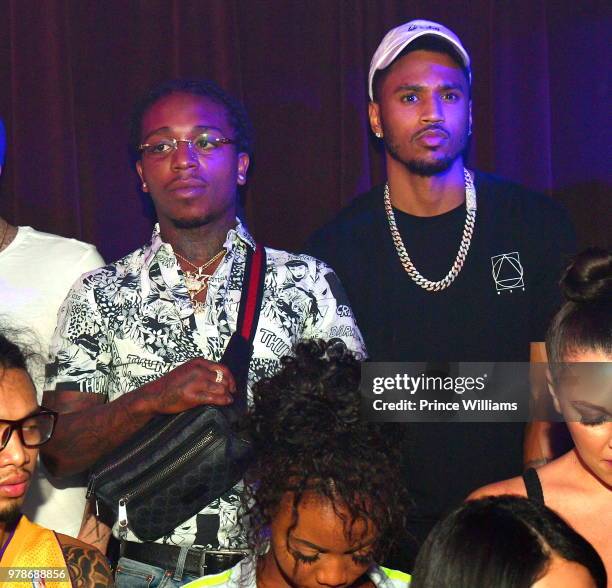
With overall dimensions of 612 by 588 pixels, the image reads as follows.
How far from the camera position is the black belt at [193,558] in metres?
2.73

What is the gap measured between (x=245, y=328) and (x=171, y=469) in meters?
0.47

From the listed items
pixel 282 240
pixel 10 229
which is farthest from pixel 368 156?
pixel 10 229

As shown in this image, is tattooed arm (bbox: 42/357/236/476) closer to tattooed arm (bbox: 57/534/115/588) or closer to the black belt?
the black belt

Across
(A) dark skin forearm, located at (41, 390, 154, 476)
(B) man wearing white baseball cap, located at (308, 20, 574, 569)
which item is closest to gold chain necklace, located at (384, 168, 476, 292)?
(B) man wearing white baseball cap, located at (308, 20, 574, 569)

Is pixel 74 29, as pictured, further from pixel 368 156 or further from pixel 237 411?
pixel 237 411

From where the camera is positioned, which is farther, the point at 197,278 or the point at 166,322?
the point at 197,278

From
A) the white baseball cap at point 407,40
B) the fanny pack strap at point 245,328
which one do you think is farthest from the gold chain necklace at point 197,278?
the white baseball cap at point 407,40

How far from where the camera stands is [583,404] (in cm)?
240

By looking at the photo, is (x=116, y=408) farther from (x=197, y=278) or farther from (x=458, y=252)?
(x=458, y=252)

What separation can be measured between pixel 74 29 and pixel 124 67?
0.22 m

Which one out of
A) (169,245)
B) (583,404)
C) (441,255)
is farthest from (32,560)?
(441,255)

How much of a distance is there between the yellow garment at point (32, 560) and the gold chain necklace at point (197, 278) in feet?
2.97

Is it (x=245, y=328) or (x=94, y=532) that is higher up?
(x=245, y=328)

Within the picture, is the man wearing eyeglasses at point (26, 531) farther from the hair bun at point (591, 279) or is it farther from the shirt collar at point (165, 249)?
the hair bun at point (591, 279)
